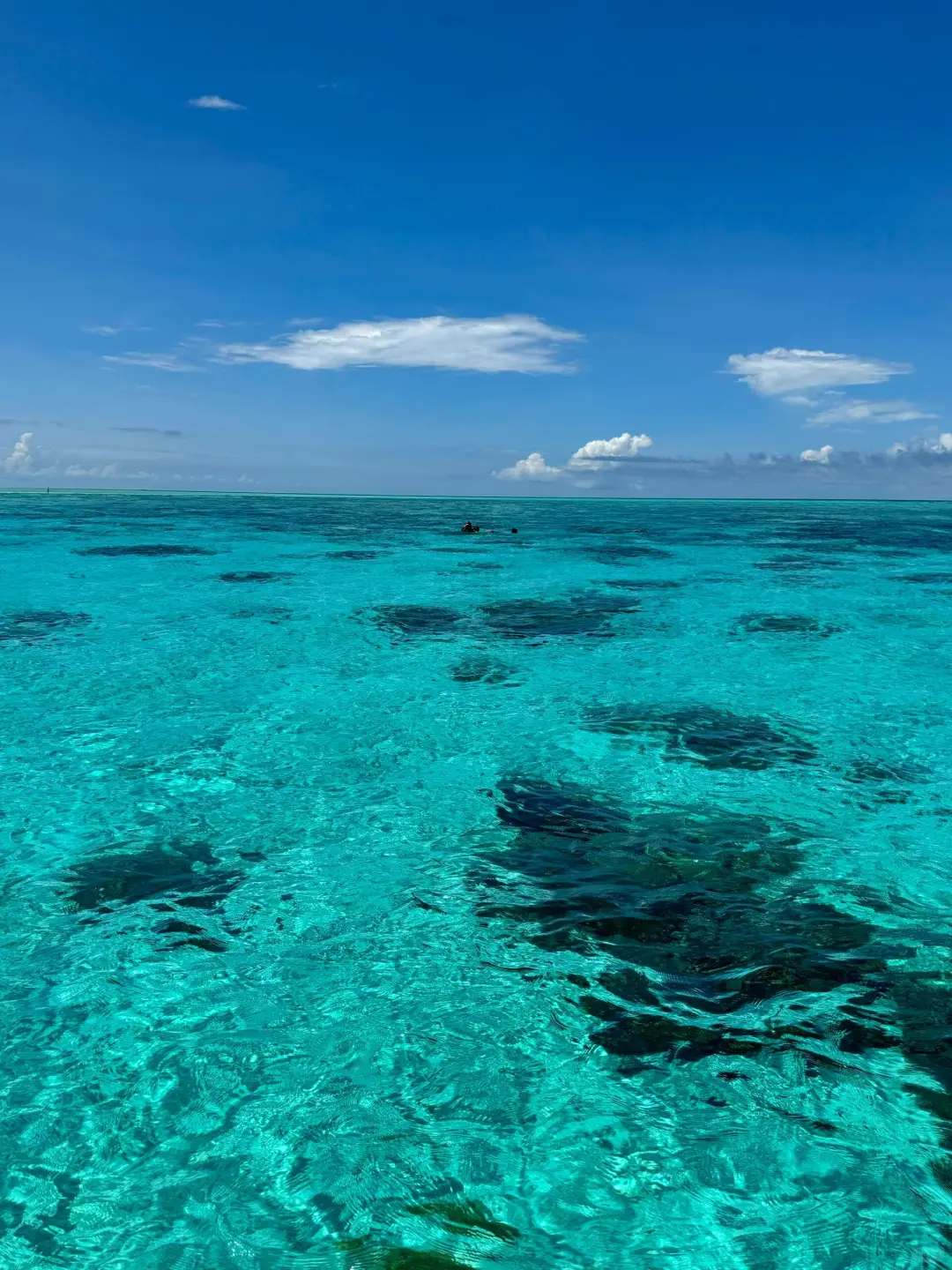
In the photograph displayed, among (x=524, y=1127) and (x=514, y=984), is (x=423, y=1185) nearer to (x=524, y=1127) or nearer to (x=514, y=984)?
(x=524, y=1127)

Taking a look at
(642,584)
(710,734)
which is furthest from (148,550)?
(710,734)

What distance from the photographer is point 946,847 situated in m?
7.55

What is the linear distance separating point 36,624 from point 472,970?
16.5 meters

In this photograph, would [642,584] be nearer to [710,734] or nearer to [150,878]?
[710,734]

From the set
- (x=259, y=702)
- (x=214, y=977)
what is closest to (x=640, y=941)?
(x=214, y=977)

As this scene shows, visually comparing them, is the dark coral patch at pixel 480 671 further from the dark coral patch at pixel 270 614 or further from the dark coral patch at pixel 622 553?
the dark coral patch at pixel 622 553

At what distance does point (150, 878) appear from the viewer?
269 inches

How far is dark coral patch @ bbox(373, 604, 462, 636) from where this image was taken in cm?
1816

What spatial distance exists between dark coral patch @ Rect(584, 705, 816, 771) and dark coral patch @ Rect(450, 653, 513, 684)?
239cm

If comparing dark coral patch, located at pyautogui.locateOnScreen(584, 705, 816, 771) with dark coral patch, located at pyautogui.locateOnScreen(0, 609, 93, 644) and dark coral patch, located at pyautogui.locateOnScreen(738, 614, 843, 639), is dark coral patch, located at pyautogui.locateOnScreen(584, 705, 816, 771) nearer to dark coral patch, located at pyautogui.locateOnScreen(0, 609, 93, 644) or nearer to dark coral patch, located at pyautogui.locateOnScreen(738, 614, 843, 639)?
dark coral patch, located at pyautogui.locateOnScreen(738, 614, 843, 639)

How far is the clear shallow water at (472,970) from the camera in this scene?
12.2ft

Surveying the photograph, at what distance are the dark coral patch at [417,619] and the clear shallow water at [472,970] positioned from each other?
14.1ft

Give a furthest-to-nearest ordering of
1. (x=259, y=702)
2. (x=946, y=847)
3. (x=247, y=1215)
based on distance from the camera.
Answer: (x=259, y=702) < (x=946, y=847) < (x=247, y=1215)

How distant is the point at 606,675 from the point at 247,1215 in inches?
443
